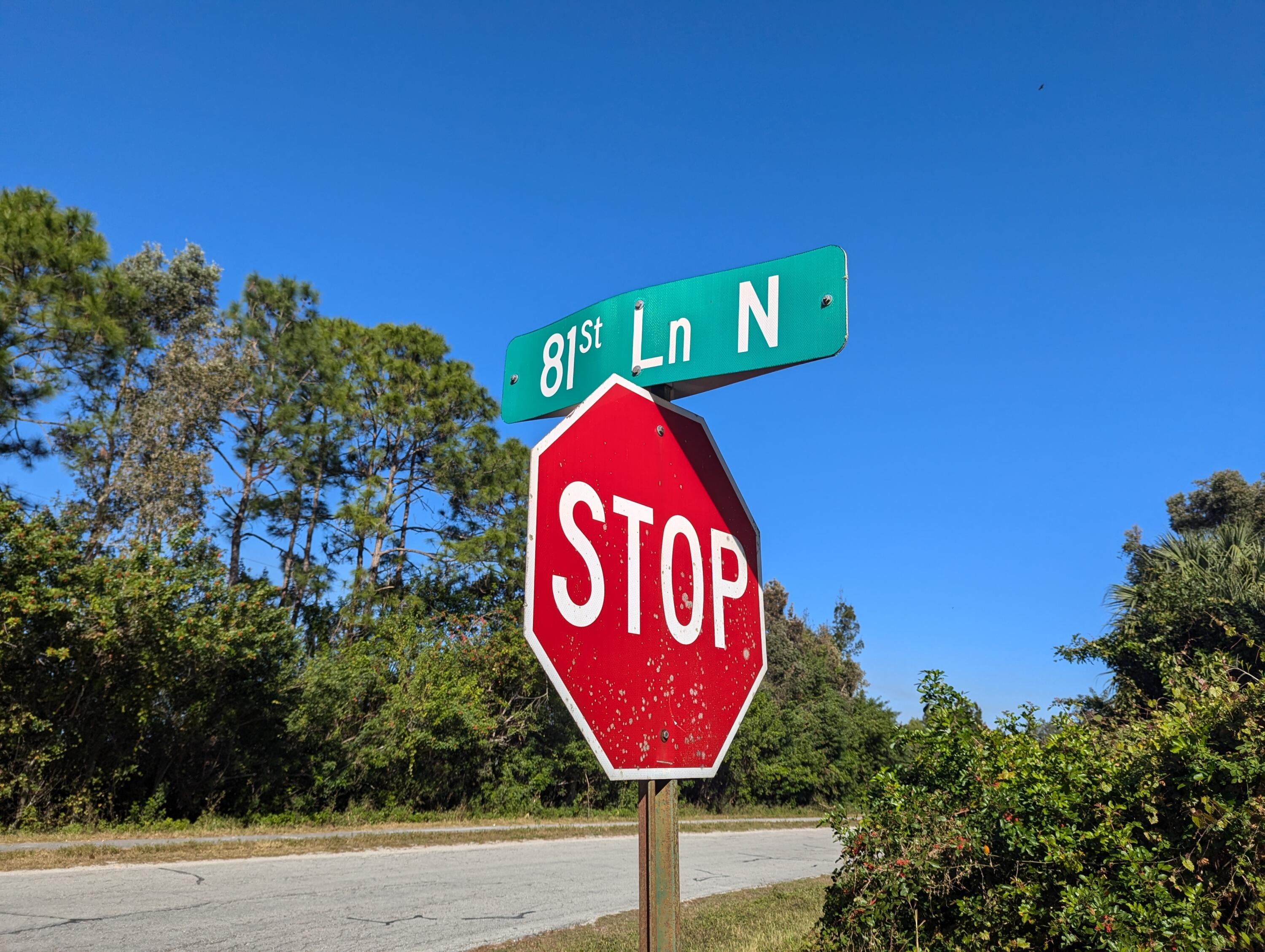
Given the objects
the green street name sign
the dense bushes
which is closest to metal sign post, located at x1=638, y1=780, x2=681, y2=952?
the green street name sign

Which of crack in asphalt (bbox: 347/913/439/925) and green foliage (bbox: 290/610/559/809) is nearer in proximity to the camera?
crack in asphalt (bbox: 347/913/439/925)

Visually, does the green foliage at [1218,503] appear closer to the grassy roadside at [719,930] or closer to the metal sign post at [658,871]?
the grassy roadside at [719,930]

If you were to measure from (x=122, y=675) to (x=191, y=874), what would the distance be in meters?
5.84

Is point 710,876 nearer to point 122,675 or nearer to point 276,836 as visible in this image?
point 276,836

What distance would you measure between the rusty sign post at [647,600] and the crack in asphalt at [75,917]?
754 centimetres

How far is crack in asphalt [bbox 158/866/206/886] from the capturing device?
9.11 metres

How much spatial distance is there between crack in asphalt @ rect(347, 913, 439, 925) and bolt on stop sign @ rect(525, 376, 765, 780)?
713 cm

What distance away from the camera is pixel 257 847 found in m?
12.0

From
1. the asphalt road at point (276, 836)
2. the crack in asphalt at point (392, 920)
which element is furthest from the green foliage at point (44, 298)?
the crack in asphalt at point (392, 920)

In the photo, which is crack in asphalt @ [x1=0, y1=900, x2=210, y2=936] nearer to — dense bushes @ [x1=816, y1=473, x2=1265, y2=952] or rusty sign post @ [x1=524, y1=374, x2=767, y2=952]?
dense bushes @ [x1=816, y1=473, x2=1265, y2=952]

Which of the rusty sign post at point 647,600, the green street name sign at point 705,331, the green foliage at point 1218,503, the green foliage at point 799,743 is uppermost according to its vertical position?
the green foliage at point 1218,503

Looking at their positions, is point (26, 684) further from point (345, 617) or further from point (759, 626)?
point (759, 626)

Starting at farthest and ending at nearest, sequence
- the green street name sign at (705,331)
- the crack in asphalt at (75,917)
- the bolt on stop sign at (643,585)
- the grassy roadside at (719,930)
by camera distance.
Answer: the crack in asphalt at (75,917), the grassy roadside at (719,930), the green street name sign at (705,331), the bolt on stop sign at (643,585)

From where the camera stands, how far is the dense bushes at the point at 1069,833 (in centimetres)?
346
